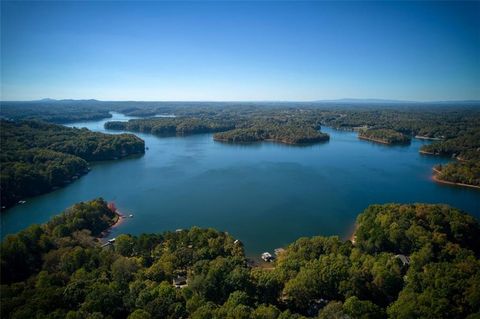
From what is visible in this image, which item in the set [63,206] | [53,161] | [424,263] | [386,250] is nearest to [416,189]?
[386,250]

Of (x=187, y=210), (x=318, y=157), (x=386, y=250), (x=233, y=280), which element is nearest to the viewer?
(x=233, y=280)

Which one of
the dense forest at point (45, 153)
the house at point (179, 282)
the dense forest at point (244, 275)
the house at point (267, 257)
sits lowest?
the house at point (267, 257)

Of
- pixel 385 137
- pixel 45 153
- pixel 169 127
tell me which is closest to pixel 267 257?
pixel 45 153

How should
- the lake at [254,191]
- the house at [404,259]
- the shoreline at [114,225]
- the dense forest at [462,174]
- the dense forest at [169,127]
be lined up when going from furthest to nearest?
the dense forest at [169,127], the dense forest at [462,174], the lake at [254,191], the shoreline at [114,225], the house at [404,259]

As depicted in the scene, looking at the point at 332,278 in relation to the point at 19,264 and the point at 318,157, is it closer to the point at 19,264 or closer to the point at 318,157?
the point at 19,264

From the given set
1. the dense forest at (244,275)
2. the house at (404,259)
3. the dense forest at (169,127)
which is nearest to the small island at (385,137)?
the dense forest at (169,127)

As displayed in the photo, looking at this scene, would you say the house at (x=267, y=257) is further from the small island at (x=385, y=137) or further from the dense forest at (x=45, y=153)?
the small island at (x=385, y=137)

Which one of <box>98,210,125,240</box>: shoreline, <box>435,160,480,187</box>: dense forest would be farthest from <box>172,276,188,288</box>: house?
<box>435,160,480,187</box>: dense forest
